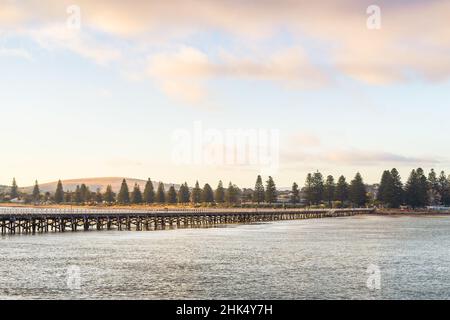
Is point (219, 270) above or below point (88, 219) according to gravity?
below

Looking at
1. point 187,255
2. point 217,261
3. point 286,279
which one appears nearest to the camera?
point 286,279

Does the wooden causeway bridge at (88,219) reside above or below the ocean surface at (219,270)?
above

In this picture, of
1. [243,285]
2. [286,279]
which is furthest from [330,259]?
[243,285]

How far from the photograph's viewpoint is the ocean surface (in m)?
46.8

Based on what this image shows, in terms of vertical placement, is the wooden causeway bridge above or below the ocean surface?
above

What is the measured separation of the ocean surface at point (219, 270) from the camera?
46844 millimetres

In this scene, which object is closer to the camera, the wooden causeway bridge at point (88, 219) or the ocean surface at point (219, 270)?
the ocean surface at point (219, 270)

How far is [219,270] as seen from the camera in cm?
5966

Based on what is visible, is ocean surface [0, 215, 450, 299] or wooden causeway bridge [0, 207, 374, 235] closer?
ocean surface [0, 215, 450, 299]

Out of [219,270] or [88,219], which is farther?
[88,219]

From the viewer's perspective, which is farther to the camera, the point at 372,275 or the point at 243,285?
the point at 372,275
